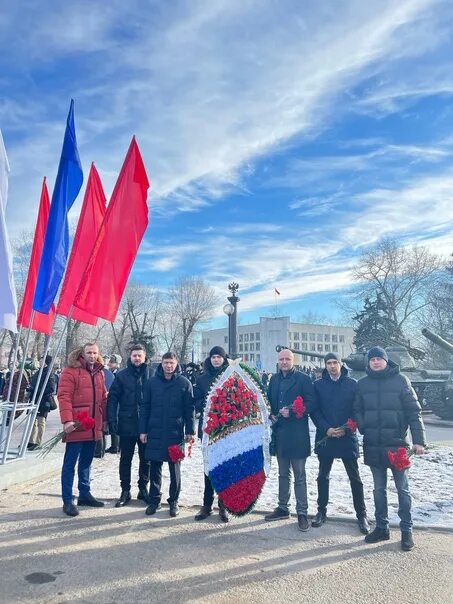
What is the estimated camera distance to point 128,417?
6207 mm

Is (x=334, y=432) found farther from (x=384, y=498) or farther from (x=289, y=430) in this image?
(x=384, y=498)

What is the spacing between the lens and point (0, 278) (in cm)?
636

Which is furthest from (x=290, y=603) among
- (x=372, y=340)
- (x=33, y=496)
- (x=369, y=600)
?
(x=372, y=340)

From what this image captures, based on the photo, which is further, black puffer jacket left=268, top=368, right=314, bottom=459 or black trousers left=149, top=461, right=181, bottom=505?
black trousers left=149, top=461, right=181, bottom=505

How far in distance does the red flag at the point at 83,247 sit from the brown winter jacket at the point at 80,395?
110cm

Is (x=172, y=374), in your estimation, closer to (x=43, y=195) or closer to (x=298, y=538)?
(x=298, y=538)

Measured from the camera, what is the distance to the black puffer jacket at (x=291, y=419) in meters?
5.58

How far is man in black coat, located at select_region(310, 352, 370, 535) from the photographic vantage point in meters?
5.45

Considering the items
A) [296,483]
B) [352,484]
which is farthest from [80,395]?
[352,484]

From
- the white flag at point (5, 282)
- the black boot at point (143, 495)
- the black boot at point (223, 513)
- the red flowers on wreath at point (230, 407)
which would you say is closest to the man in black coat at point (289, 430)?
the red flowers on wreath at point (230, 407)

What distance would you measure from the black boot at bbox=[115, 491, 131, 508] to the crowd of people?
0.04 ft

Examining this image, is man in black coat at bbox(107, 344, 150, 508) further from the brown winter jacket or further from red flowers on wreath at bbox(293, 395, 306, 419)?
red flowers on wreath at bbox(293, 395, 306, 419)

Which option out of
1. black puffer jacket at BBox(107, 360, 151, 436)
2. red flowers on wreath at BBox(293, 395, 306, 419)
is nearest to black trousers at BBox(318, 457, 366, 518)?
red flowers on wreath at BBox(293, 395, 306, 419)

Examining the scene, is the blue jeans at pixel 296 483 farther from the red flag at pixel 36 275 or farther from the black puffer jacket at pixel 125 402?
the red flag at pixel 36 275
